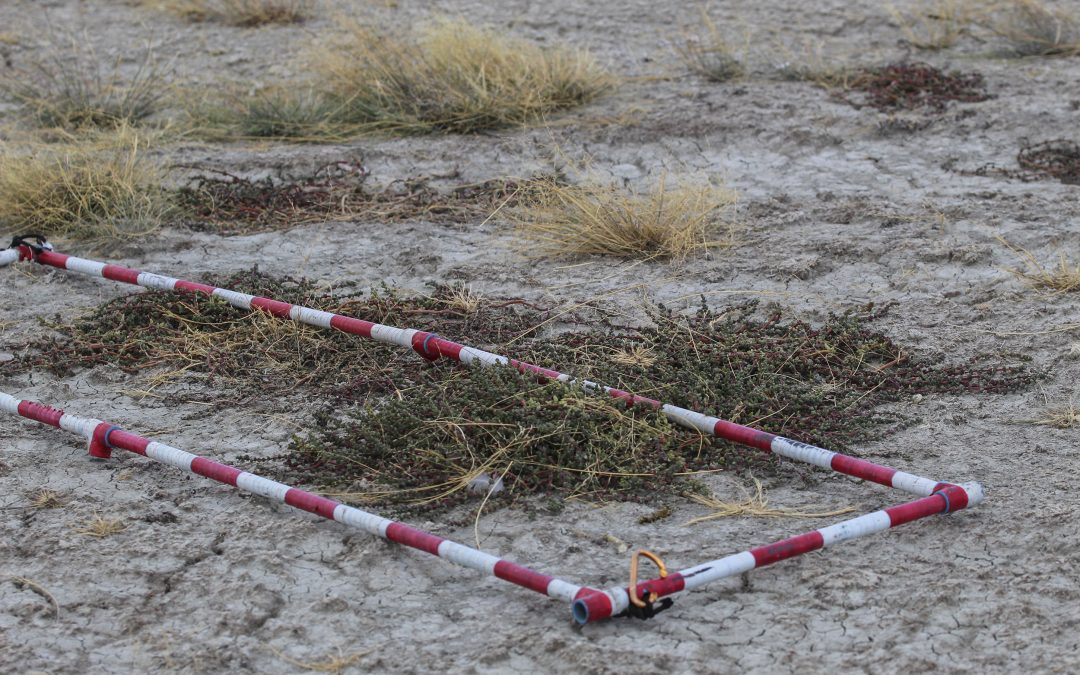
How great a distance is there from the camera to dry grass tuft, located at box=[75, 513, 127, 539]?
139 inches

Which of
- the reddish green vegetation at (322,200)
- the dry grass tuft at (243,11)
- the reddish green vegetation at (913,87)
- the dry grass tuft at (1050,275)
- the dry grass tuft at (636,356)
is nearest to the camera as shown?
the dry grass tuft at (636,356)

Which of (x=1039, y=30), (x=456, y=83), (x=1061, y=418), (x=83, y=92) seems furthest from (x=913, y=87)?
(x=83, y=92)

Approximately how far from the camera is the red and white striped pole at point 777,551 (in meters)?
2.98

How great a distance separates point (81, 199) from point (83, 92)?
5.83 feet

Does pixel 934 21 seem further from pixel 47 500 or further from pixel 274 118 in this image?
pixel 47 500

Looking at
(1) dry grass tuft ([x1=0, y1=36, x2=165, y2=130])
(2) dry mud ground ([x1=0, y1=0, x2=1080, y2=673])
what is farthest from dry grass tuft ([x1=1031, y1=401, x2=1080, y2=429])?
(1) dry grass tuft ([x1=0, y1=36, x2=165, y2=130])

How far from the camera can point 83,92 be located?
762 centimetres

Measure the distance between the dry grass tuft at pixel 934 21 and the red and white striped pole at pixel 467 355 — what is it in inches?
187

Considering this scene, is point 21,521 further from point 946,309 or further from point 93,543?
point 946,309

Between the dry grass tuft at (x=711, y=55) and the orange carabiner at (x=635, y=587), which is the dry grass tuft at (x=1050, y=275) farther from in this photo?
the dry grass tuft at (x=711, y=55)

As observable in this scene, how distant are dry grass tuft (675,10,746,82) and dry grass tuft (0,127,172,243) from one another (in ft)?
10.9

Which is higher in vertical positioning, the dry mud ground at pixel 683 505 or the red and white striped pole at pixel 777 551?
the red and white striped pole at pixel 777 551

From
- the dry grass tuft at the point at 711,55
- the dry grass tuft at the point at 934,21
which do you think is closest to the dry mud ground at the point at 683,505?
the dry grass tuft at the point at 711,55

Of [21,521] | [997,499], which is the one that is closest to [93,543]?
[21,521]
